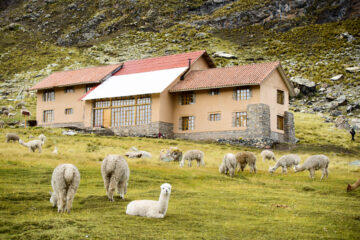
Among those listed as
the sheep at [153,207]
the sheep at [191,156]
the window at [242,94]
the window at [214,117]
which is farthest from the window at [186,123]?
the sheep at [153,207]

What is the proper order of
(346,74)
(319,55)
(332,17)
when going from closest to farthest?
1. (346,74)
2. (319,55)
3. (332,17)

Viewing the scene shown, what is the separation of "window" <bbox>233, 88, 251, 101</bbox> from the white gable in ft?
23.5

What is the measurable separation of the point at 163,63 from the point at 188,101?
25.3ft

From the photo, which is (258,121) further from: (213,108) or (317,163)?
(317,163)

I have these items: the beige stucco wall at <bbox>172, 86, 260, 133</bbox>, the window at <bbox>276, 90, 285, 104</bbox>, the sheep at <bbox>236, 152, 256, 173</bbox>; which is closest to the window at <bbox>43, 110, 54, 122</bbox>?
the beige stucco wall at <bbox>172, 86, 260, 133</bbox>

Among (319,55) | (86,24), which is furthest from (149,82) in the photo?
(86,24)

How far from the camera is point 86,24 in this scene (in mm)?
129125

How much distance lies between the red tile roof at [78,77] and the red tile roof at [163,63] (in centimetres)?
165

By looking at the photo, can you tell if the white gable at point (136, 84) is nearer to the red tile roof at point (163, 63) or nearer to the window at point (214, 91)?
the red tile roof at point (163, 63)

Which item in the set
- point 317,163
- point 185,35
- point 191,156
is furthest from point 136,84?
point 185,35

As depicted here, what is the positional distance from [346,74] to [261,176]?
61.6 m

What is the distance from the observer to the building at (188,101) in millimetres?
49219

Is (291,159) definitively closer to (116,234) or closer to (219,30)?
(116,234)

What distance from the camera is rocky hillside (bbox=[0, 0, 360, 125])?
93.1m
